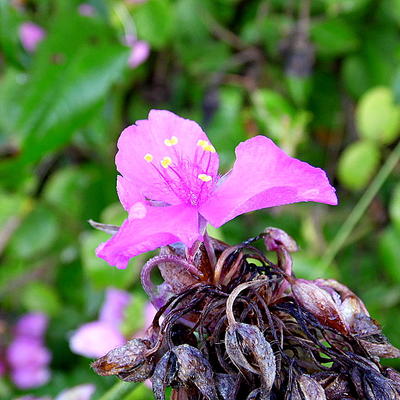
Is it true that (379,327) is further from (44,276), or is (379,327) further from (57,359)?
(44,276)

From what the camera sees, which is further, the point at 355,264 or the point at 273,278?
the point at 355,264

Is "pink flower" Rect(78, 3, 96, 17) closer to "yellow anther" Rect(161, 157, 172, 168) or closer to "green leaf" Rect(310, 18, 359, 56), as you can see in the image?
"green leaf" Rect(310, 18, 359, 56)

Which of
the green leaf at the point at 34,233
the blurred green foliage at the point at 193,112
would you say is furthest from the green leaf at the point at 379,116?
the green leaf at the point at 34,233

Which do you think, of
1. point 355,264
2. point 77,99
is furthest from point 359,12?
point 77,99

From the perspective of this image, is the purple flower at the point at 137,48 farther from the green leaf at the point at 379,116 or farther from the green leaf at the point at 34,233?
the green leaf at the point at 379,116

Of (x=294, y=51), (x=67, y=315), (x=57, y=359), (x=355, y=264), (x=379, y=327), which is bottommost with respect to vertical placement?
(x=57, y=359)
